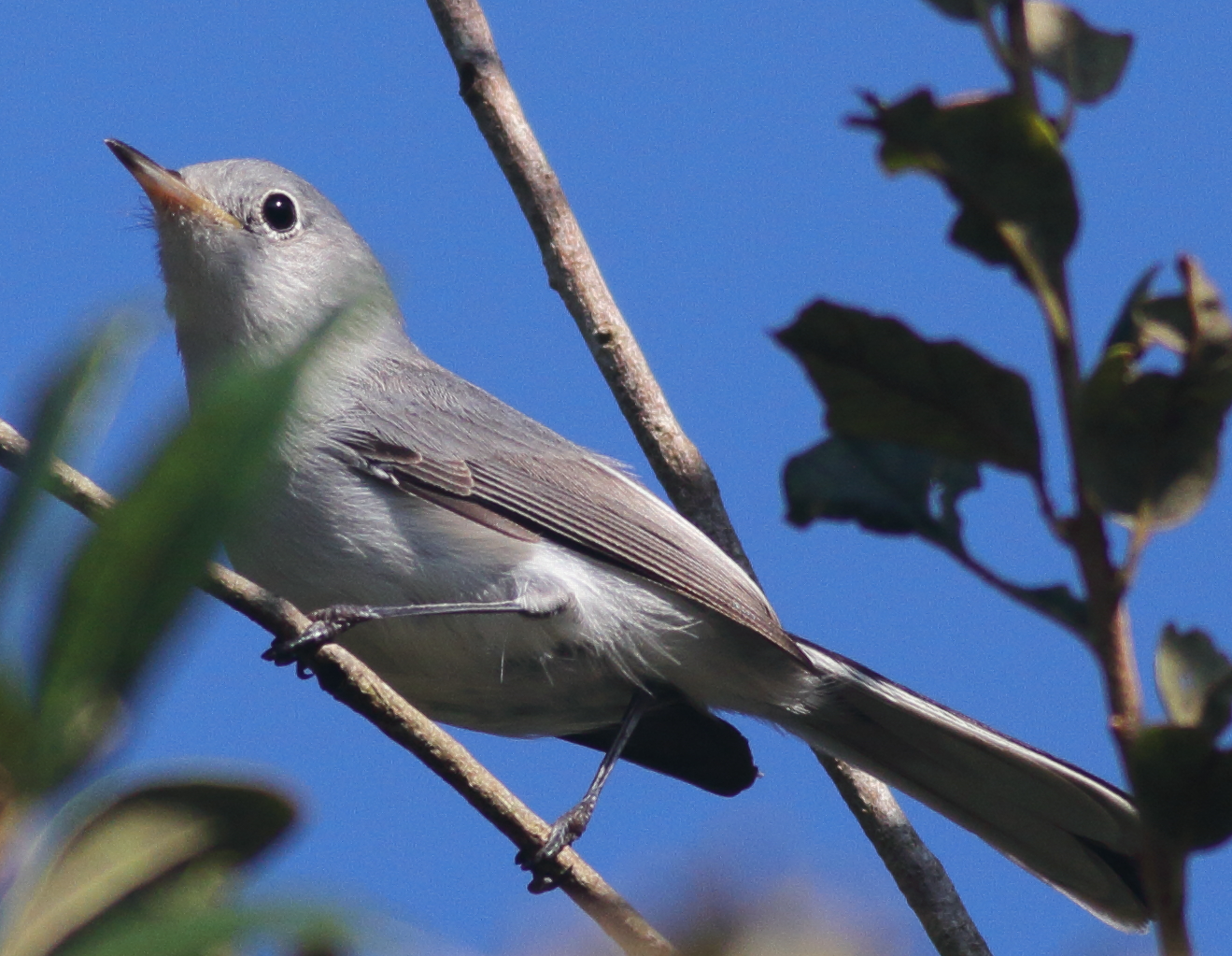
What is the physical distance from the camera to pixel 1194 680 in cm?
63

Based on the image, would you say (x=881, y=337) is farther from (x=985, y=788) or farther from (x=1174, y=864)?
(x=985, y=788)

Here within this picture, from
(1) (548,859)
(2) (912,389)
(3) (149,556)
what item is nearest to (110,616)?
(3) (149,556)

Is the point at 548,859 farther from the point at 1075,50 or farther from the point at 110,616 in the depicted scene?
the point at 110,616

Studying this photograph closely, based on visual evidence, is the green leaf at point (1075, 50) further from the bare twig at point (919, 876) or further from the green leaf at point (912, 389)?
the bare twig at point (919, 876)

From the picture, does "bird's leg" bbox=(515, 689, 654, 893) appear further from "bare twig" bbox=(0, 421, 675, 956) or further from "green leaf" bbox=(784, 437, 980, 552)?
"green leaf" bbox=(784, 437, 980, 552)

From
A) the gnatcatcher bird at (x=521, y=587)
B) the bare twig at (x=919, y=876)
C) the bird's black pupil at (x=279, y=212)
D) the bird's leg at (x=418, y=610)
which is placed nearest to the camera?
the bare twig at (x=919, y=876)

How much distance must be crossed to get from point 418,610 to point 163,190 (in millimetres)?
1411

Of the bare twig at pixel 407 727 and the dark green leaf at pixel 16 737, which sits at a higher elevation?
the bare twig at pixel 407 727

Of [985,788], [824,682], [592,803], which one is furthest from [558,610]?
[985,788]

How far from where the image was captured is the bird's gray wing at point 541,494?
130 inches

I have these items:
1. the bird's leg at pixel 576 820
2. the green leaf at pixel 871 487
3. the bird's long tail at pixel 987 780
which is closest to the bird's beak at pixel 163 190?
the bird's leg at pixel 576 820

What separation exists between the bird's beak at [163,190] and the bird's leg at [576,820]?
1727 millimetres

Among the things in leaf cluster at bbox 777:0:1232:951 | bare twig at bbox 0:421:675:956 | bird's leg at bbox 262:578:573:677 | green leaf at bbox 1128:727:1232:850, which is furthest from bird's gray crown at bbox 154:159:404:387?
green leaf at bbox 1128:727:1232:850

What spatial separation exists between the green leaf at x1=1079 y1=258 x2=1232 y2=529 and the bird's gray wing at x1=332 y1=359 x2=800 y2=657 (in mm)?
2635
